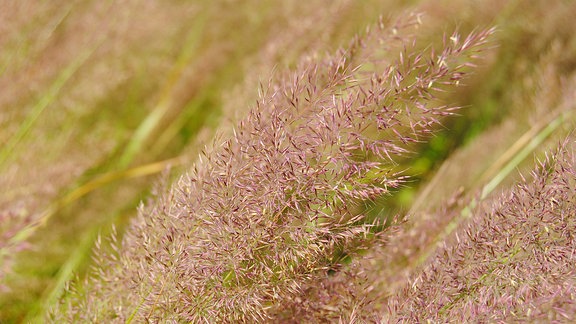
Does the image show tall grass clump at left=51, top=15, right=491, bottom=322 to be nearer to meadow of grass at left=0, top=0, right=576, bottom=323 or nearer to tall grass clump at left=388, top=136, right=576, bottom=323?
meadow of grass at left=0, top=0, right=576, bottom=323

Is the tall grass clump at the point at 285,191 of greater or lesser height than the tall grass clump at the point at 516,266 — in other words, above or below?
above

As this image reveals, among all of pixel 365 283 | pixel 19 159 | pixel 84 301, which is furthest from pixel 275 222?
pixel 19 159

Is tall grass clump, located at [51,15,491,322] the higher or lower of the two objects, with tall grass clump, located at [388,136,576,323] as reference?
higher

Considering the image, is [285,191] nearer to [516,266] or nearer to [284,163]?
[284,163]

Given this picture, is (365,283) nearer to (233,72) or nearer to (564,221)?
(564,221)

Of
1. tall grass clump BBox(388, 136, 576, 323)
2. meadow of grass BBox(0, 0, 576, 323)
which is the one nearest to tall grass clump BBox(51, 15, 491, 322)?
meadow of grass BBox(0, 0, 576, 323)

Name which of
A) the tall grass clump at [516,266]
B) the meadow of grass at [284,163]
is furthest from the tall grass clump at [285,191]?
the tall grass clump at [516,266]

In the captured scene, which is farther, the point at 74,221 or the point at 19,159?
the point at 74,221

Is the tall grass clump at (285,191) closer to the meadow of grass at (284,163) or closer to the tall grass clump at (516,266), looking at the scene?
the meadow of grass at (284,163)
